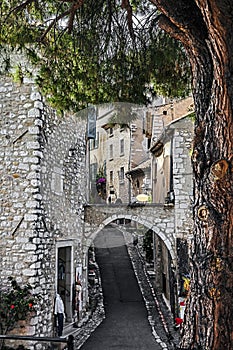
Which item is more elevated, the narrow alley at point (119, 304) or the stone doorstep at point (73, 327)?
the narrow alley at point (119, 304)

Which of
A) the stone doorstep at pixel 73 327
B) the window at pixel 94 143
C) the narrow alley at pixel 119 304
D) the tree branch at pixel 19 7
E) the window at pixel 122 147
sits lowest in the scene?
the stone doorstep at pixel 73 327

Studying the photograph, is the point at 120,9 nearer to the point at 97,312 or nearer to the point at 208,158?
the point at 208,158

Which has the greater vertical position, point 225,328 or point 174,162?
point 174,162

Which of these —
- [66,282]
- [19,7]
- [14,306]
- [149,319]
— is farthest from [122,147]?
[19,7]

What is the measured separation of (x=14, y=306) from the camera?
7.62 m

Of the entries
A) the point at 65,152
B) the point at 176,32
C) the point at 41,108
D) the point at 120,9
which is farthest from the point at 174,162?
the point at 176,32

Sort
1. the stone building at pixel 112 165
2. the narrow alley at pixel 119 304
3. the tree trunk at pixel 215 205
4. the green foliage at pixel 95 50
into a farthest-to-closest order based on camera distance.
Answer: the stone building at pixel 112 165 → the narrow alley at pixel 119 304 → the green foliage at pixel 95 50 → the tree trunk at pixel 215 205

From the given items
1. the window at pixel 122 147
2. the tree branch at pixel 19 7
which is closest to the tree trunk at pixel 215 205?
the tree branch at pixel 19 7

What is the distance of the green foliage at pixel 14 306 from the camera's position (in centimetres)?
761

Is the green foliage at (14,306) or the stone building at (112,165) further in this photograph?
the stone building at (112,165)

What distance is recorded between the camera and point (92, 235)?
36.7 ft

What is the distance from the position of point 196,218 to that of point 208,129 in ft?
1.83

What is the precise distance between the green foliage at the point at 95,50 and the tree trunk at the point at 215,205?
185cm

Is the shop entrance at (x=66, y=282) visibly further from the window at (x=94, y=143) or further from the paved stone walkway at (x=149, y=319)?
the window at (x=94, y=143)
